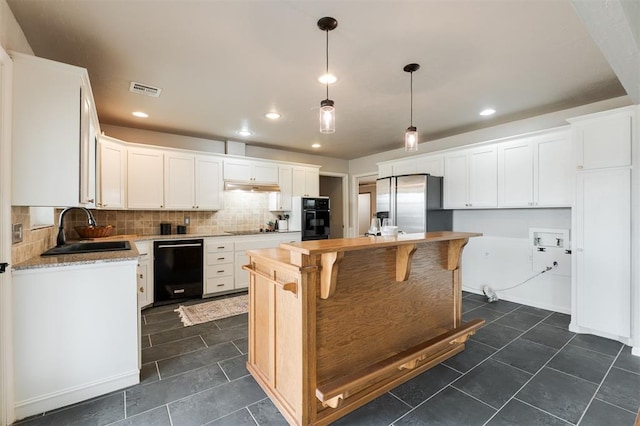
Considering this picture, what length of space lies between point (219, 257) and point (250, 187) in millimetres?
1353

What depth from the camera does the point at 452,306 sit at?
2.68m

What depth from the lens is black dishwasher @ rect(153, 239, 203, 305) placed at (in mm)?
3902

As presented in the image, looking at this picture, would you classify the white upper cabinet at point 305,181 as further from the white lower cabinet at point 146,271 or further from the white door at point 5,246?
the white door at point 5,246

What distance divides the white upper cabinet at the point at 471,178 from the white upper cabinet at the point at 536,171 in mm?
105

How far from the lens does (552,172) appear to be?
3.45m

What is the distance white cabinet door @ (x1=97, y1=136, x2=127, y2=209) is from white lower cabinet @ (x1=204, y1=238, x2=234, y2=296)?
132cm

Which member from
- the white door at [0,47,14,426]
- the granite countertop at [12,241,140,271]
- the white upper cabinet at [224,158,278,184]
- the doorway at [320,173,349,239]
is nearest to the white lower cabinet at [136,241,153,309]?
the white upper cabinet at [224,158,278,184]

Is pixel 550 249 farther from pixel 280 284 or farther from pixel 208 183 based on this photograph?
pixel 208 183

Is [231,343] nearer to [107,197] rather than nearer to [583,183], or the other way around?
[107,197]

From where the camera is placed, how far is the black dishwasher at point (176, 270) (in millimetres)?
3902

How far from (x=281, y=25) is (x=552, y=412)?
3.17 metres

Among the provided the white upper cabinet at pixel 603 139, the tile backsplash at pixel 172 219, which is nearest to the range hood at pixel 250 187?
the tile backsplash at pixel 172 219

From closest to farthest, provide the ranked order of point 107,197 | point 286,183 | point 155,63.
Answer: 1. point 155,63
2. point 107,197
3. point 286,183

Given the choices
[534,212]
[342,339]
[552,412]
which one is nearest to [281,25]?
[342,339]
